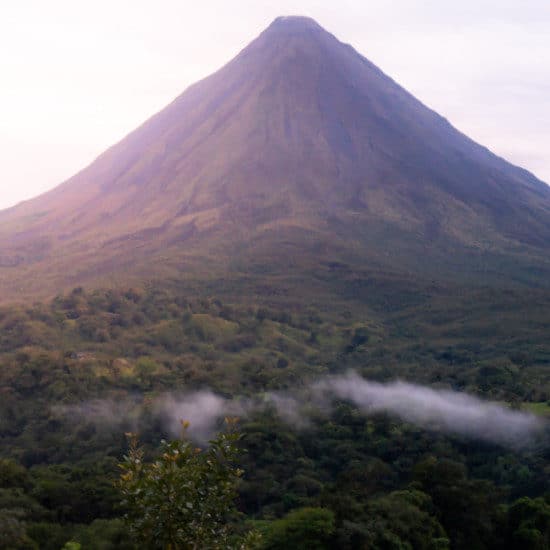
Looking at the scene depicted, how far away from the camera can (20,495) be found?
1969 cm

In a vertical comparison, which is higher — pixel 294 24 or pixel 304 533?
pixel 294 24

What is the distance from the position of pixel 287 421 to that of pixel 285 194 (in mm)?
66207

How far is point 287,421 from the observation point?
3269 cm

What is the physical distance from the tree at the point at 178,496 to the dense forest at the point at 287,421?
94cm

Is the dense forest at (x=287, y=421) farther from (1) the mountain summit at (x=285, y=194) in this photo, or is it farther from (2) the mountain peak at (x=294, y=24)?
(2) the mountain peak at (x=294, y=24)

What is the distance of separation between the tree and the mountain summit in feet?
214

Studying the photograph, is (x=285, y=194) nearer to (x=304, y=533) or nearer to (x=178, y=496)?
(x=304, y=533)

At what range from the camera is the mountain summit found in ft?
265

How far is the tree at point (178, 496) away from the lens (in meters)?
7.73

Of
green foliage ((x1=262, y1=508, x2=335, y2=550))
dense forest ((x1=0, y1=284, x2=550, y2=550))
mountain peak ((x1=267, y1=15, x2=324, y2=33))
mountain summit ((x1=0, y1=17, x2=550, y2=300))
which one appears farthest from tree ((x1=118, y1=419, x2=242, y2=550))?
mountain peak ((x1=267, y1=15, x2=324, y2=33))

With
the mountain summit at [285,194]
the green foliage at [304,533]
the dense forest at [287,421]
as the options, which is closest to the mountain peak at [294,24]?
the mountain summit at [285,194]

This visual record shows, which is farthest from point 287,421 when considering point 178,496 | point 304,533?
point 178,496

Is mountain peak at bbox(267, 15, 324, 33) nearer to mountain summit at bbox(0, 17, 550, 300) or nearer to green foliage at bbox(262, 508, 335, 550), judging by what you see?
mountain summit at bbox(0, 17, 550, 300)

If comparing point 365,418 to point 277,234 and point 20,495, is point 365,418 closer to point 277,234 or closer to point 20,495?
point 20,495
